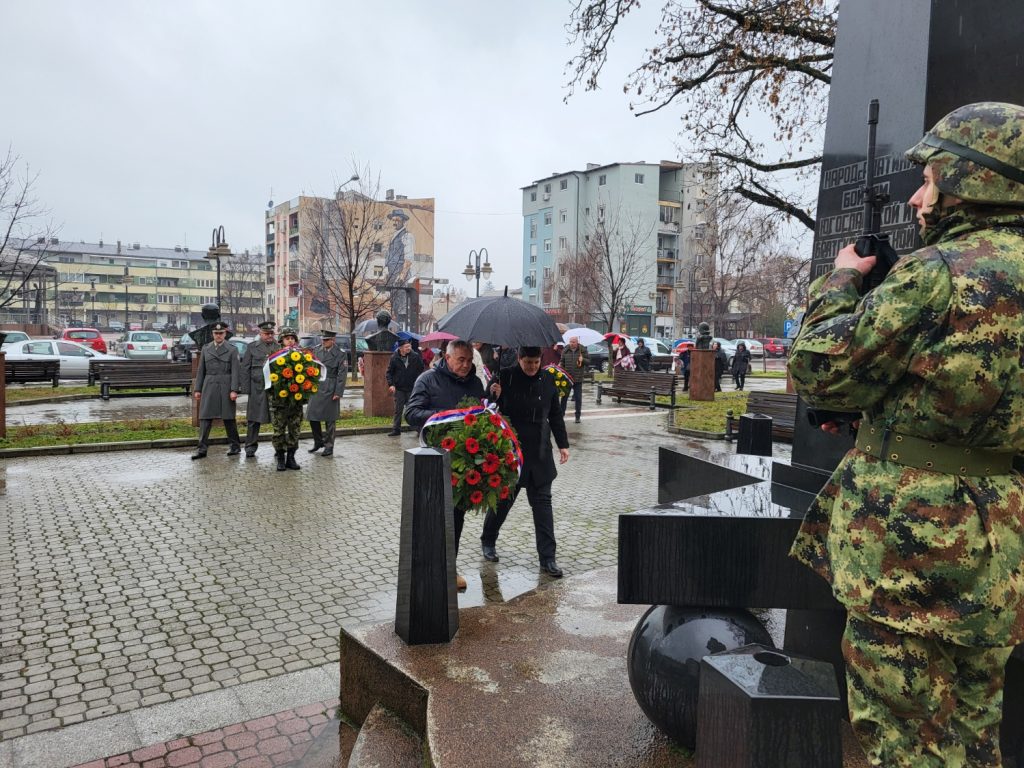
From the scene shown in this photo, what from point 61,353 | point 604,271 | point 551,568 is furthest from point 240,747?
point 604,271

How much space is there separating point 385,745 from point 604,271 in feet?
164

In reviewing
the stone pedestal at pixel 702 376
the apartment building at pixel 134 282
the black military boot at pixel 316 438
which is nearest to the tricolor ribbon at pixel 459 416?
the black military boot at pixel 316 438

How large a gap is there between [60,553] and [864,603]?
6.88 metres

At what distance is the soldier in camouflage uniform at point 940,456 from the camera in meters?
1.95

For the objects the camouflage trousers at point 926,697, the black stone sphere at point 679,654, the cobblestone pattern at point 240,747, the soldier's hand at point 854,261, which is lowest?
the cobblestone pattern at point 240,747

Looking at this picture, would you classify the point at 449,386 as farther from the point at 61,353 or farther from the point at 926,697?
the point at 61,353

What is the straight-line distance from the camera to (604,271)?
51.8 meters

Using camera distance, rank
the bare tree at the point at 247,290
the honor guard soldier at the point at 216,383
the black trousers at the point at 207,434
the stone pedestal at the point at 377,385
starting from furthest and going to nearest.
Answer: the bare tree at the point at 247,290 < the stone pedestal at the point at 377,385 < the black trousers at the point at 207,434 < the honor guard soldier at the point at 216,383

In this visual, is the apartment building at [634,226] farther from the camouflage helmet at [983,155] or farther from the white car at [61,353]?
the camouflage helmet at [983,155]

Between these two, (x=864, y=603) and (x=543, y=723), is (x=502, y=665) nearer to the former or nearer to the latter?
(x=543, y=723)

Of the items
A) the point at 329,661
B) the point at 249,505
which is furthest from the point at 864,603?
the point at 249,505

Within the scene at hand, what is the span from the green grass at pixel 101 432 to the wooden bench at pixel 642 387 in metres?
8.78

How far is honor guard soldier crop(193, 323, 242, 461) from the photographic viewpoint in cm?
1123

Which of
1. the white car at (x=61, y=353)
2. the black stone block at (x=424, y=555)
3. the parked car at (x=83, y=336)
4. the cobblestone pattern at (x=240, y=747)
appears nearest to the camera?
the cobblestone pattern at (x=240, y=747)
